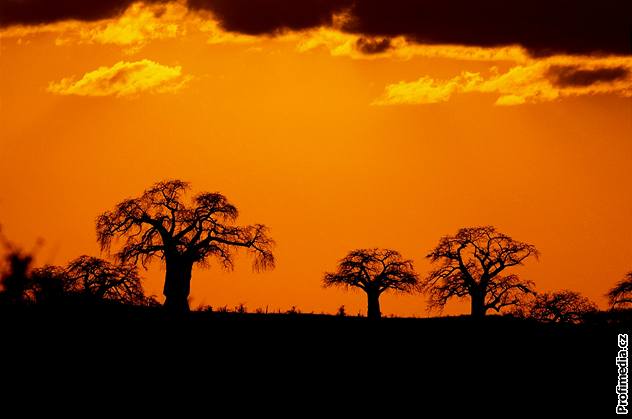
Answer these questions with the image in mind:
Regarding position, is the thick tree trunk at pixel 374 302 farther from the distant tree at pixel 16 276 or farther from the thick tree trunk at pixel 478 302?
the distant tree at pixel 16 276

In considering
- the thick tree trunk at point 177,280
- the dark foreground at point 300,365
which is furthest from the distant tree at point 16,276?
the thick tree trunk at point 177,280

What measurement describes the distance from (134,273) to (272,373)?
150 ft

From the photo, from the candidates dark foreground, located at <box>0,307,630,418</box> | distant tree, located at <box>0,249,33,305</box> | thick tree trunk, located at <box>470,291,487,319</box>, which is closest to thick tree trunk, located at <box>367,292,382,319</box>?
thick tree trunk, located at <box>470,291,487,319</box>

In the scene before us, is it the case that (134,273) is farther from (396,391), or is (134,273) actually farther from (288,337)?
(396,391)

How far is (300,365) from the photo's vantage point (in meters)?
37.6

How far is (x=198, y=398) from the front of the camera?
107ft

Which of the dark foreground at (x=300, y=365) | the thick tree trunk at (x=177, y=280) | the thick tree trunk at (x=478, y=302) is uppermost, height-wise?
the thick tree trunk at (x=478, y=302)

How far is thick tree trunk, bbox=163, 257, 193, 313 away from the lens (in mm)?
69500

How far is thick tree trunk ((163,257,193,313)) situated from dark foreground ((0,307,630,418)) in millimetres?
22008

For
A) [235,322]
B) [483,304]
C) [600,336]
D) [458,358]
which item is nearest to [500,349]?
[458,358]

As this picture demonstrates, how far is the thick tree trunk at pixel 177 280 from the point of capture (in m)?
→ 69.5

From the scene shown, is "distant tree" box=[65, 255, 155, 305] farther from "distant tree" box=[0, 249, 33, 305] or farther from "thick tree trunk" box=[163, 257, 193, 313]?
"distant tree" box=[0, 249, 33, 305]

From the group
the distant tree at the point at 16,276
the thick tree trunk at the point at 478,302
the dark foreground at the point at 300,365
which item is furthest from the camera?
the thick tree trunk at the point at 478,302

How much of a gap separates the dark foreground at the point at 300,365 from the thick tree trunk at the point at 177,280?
2201 centimetres
